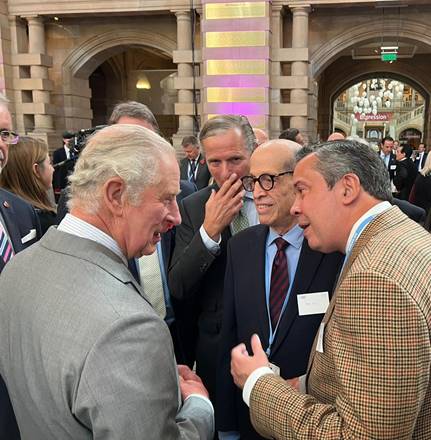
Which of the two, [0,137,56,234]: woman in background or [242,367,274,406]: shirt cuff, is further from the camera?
[0,137,56,234]: woman in background

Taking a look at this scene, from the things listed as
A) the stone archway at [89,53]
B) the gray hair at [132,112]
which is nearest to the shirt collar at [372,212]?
the gray hair at [132,112]

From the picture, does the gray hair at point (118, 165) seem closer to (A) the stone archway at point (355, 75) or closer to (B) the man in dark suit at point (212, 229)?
(B) the man in dark suit at point (212, 229)

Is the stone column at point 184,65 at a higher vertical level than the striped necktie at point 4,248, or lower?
higher

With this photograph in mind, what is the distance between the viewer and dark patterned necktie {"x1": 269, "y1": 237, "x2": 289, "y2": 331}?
65.7 inches

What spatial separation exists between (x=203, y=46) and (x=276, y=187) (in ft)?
25.8

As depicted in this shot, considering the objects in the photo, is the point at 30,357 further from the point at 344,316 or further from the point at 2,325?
the point at 344,316

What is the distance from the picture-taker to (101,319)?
0.85m

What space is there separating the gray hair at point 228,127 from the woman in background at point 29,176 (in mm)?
1085

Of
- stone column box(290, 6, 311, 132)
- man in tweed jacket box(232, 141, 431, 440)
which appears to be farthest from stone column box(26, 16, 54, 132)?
man in tweed jacket box(232, 141, 431, 440)

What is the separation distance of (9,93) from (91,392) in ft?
33.7

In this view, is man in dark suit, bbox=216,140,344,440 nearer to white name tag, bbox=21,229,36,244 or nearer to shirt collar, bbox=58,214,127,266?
shirt collar, bbox=58,214,127,266

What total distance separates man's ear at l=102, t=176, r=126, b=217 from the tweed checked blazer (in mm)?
541

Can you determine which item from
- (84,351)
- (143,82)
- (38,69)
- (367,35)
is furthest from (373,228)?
(143,82)

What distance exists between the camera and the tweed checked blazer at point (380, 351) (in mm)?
912
